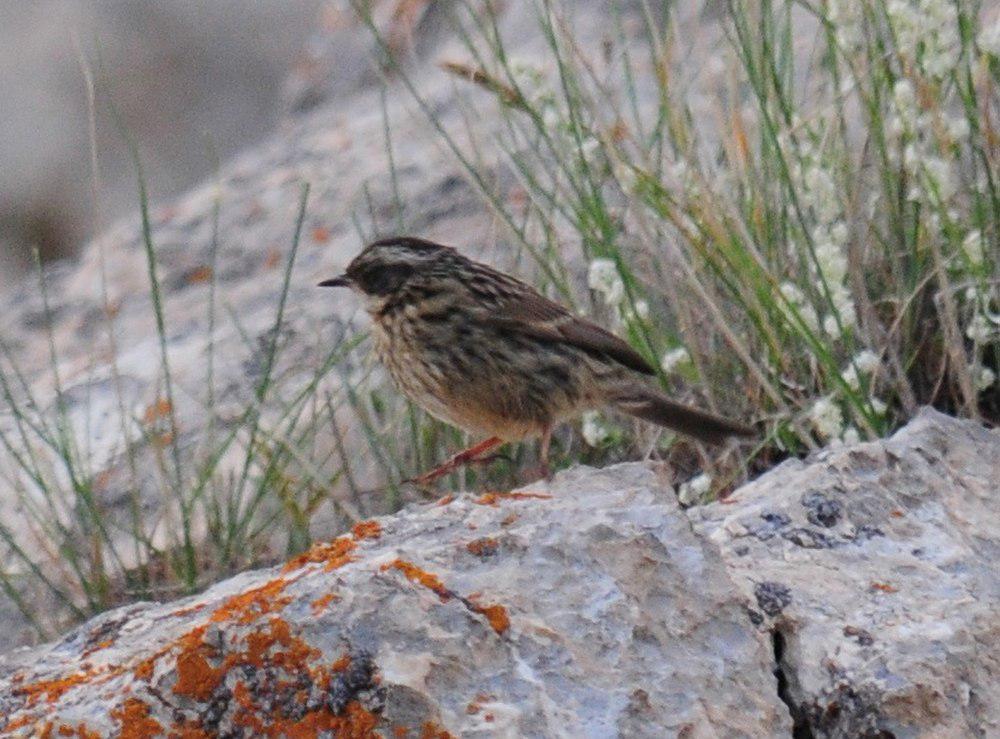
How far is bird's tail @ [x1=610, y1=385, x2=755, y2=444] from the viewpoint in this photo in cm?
525

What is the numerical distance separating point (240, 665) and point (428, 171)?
543 centimetres

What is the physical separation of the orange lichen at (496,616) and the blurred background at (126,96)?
8.27 m

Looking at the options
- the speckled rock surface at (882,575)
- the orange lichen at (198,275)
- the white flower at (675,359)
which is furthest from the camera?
the orange lichen at (198,275)

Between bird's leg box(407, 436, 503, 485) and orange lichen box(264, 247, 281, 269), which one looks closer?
bird's leg box(407, 436, 503, 485)

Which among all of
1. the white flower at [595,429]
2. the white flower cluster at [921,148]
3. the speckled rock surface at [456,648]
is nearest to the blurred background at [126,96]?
the white flower at [595,429]

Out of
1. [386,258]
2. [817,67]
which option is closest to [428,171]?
[817,67]

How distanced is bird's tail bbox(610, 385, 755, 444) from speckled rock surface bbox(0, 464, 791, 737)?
165cm

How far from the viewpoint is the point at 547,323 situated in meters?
5.54

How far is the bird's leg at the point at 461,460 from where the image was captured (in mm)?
5270

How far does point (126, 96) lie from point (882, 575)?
9683 mm

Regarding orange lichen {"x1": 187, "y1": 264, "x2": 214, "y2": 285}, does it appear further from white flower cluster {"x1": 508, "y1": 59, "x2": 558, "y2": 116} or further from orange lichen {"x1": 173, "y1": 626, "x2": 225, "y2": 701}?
orange lichen {"x1": 173, "y1": 626, "x2": 225, "y2": 701}

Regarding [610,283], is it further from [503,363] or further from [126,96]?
[126,96]

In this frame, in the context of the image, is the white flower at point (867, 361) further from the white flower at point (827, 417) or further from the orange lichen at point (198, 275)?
the orange lichen at point (198, 275)

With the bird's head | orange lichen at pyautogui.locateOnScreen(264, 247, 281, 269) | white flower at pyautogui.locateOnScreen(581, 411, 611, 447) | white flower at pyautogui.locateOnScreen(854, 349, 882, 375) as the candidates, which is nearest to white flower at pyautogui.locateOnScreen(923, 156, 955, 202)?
white flower at pyautogui.locateOnScreen(854, 349, 882, 375)
